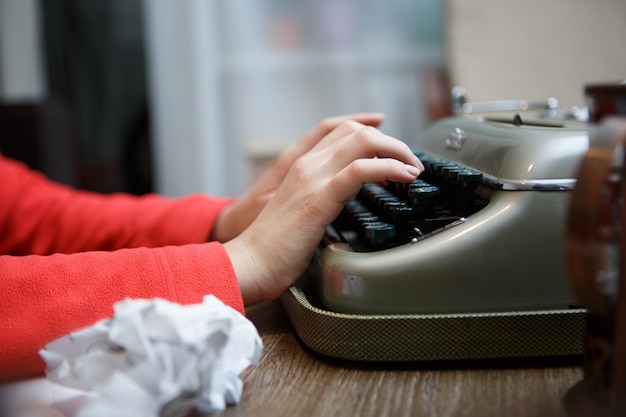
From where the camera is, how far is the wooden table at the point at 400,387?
1.62ft

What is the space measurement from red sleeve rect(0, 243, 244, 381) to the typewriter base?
11 cm

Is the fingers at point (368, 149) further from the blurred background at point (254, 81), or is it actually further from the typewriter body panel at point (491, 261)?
the blurred background at point (254, 81)

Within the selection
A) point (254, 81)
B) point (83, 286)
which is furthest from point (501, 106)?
point (254, 81)

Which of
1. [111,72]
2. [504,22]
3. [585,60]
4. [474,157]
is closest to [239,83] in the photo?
[111,72]

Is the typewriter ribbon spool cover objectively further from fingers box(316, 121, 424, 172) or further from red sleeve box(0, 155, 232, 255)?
red sleeve box(0, 155, 232, 255)

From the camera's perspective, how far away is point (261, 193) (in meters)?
0.96

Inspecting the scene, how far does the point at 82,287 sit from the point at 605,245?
42 cm

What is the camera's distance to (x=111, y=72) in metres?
2.99

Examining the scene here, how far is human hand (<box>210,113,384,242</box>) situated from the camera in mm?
936

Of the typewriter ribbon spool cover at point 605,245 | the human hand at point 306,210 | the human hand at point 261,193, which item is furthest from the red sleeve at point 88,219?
the typewriter ribbon spool cover at point 605,245

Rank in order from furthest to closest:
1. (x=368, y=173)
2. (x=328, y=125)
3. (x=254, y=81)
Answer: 1. (x=254, y=81)
2. (x=328, y=125)
3. (x=368, y=173)

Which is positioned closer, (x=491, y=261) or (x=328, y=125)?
(x=491, y=261)

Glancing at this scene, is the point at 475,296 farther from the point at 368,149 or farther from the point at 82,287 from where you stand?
the point at 82,287

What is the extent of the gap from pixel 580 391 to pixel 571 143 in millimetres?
222
